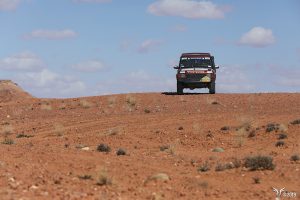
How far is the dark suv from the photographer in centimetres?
3484

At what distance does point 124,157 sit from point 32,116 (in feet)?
56.8

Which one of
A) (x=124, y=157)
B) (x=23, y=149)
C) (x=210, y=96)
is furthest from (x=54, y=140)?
(x=210, y=96)

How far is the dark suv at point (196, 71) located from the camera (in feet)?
114

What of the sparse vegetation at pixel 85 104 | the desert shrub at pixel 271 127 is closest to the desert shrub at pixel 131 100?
the sparse vegetation at pixel 85 104

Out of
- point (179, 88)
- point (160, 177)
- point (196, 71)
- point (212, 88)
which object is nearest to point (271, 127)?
point (160, 177)

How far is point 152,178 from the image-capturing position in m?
12.1

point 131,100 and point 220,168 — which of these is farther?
point 131,100

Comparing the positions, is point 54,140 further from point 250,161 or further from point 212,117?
point 250,161

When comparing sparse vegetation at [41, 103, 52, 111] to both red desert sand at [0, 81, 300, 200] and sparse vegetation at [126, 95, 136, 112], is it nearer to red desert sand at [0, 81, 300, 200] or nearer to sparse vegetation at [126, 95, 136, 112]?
red desert sand at [0, 81, 300, 200]

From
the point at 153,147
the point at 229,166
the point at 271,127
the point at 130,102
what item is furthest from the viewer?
the point at 130,102

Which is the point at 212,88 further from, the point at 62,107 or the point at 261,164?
the point at 261,164

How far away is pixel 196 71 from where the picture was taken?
114ft

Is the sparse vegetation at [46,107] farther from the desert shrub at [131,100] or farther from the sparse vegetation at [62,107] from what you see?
the desert shrub at [131,100]

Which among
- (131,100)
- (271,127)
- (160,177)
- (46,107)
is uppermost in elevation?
(131,100)
